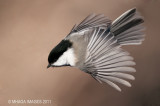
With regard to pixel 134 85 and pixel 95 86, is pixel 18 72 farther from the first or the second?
pixel 134 85

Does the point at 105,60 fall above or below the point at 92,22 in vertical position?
below

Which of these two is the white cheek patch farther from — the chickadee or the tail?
the tail

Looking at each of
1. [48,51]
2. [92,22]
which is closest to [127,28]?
[92,22]

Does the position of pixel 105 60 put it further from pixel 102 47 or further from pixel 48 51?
pixel 48 51

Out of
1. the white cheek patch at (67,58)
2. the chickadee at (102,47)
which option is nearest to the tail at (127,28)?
the chickadee at (102,47)

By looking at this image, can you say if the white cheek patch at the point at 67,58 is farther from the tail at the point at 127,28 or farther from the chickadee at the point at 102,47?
the tail at the point at 127,28

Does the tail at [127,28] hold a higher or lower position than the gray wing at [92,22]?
lower

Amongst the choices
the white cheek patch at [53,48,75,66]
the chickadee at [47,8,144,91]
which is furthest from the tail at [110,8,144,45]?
the white cheek patch at [53,48,75,66]
